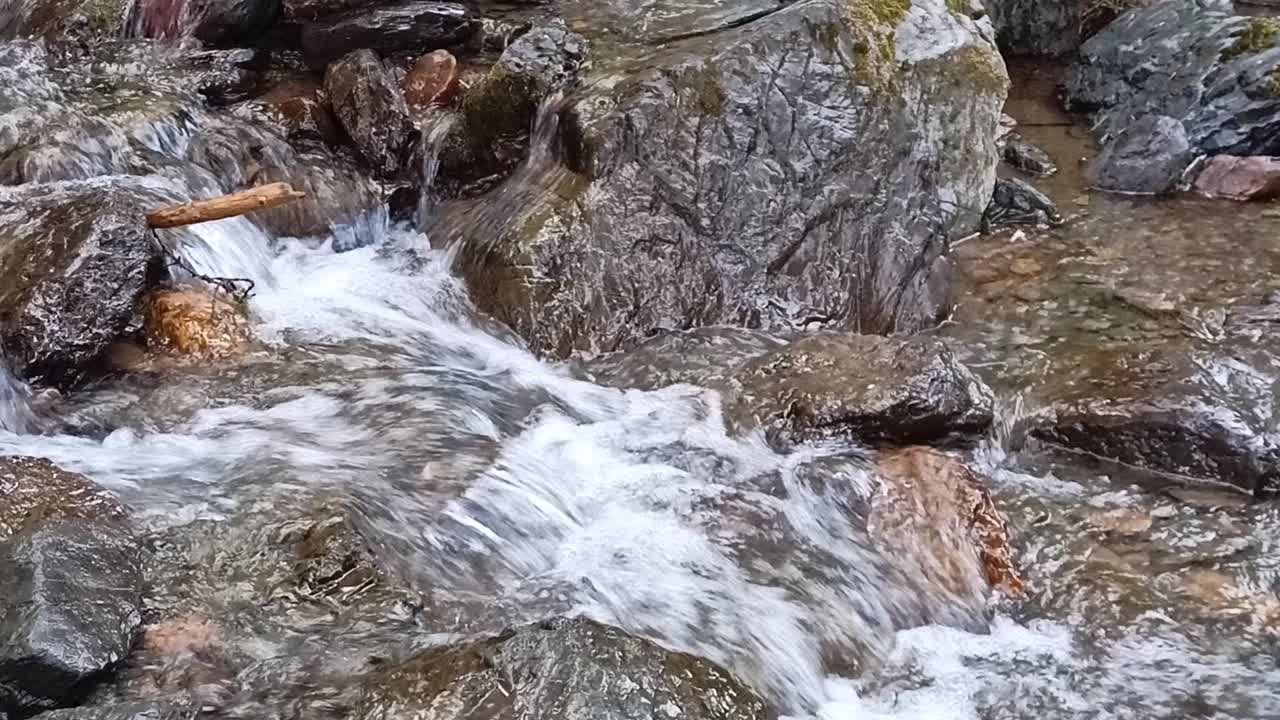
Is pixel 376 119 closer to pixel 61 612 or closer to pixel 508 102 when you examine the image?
pixel 508 102

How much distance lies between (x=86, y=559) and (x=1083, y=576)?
3472 mm

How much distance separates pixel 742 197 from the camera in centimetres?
621

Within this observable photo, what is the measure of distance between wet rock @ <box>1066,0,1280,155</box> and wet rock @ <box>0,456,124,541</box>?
7.64 m

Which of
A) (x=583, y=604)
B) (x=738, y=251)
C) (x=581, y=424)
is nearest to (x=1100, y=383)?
(x=738, y=251)

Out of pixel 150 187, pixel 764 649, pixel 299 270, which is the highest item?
pixel 150 187

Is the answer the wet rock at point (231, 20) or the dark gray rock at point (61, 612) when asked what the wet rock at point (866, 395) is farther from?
the wet rock at point (231, 20)

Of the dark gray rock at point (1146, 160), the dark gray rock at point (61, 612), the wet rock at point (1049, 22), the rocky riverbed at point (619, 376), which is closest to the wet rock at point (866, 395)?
the rocky riverbed at point (619, 376)

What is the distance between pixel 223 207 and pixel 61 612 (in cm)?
266

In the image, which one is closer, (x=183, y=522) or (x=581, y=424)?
(x=183, y=522)

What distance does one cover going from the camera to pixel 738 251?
6.18m

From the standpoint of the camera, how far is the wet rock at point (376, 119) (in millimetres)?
7270

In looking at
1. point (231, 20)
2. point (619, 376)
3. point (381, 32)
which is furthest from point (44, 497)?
point (231, 20)

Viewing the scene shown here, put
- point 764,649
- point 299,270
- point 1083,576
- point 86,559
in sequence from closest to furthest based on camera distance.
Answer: point 86,559 < point 764,649 < point 1083,576 < point 299,270

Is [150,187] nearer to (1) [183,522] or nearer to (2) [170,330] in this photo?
(2) [170,330]
